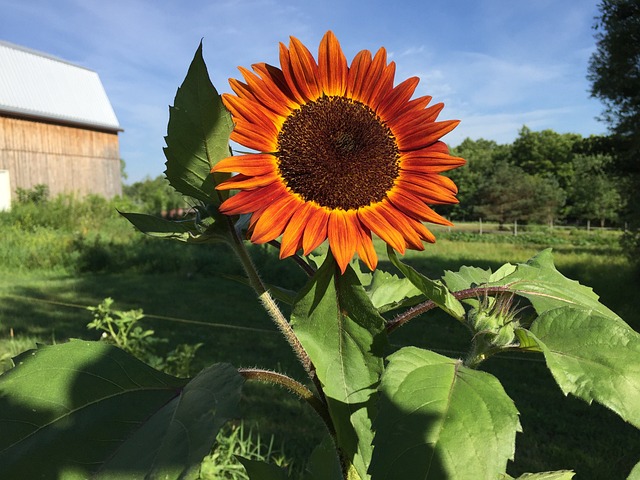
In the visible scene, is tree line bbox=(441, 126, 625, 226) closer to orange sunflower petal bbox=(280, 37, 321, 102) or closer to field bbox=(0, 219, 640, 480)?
field bbox=(0, 219, 640, 480)

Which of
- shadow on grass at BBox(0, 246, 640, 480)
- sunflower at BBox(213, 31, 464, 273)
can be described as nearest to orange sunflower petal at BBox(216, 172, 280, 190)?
sunflower at BBox(213, 31, 464, 273)

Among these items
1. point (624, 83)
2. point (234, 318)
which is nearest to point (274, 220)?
point (234, 318)

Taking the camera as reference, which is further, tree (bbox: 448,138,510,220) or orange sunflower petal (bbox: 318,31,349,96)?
tree (bbox: 448,138,510,220)

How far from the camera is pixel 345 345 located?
2.03 ft

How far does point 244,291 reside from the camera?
333 inches

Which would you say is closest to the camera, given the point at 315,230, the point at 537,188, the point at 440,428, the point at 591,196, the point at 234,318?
the point at 440,428

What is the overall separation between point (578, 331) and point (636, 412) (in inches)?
3.9

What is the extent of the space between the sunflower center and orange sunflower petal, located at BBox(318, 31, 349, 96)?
0.6 inches

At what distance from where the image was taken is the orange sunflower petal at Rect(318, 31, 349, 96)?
67 cm

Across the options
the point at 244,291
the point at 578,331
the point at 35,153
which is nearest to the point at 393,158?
the point at 578,331

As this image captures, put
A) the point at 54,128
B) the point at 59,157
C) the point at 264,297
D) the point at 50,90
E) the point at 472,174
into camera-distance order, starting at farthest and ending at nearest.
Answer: the point at 472,174, the point at 50,90, the point at 59,157, the point at 54,128, the point at 264,297

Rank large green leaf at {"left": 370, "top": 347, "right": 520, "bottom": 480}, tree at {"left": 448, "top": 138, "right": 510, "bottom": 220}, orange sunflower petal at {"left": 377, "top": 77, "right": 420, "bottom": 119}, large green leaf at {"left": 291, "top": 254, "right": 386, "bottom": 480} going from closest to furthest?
large green leaf at {"left": 370, "top": 347, "right": 520, "bottom": 480} → large green leaf at {"left": 291, "top": 254, "right": 386, "bottom": 480} → orange sunflower petal at {"left": 377, "top": 77, "right": 420, "bottom": 119} → tree at {"left": 448, "top": 138, "right": 510, "bottom": 220}

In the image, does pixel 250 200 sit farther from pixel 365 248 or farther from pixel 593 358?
pixel 593 358

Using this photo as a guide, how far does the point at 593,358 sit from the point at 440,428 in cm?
19
